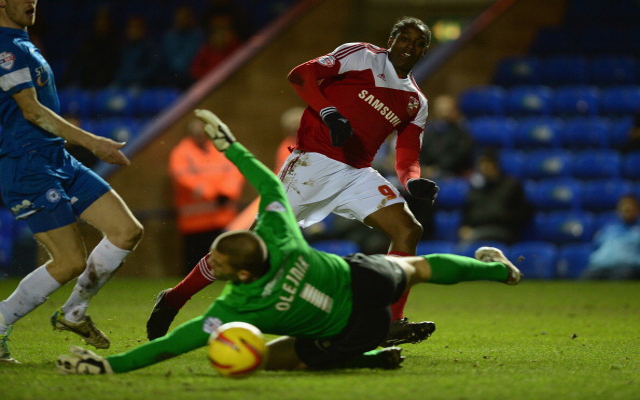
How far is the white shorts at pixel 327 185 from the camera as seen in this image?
6.99 meters

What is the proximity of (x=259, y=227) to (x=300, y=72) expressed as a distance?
65.6 inches

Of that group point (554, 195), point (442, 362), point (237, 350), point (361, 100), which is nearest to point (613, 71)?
point (554, 195)

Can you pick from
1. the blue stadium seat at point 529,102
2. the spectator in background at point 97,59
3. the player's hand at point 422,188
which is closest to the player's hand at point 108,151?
the player's hand at point 422,188

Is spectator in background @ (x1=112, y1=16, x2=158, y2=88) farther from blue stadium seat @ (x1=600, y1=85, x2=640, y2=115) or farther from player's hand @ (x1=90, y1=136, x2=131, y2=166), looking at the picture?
player's hand @ (x1=90, y1=136, x2=131, y2=166)

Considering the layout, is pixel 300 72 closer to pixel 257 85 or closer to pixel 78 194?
pixel 78 194

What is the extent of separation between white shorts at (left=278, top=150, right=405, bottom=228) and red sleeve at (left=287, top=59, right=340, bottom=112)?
17.6 inches

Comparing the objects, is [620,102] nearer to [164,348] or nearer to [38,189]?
[38,189]

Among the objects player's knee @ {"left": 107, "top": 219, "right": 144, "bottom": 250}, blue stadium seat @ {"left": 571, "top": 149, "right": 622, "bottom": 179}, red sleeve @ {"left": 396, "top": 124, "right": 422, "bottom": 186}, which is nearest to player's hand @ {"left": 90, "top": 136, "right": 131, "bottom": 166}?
player's knee @ {"left": 107, "top": 219, "right": 144, "bottom": 250}

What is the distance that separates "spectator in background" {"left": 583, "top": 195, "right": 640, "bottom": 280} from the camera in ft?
40.3

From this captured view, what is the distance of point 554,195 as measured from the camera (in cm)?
1318

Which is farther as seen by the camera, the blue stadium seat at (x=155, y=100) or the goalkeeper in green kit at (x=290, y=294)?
the blue stadium seat at (x=155, y=100)

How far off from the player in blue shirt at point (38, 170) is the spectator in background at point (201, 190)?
252 inches

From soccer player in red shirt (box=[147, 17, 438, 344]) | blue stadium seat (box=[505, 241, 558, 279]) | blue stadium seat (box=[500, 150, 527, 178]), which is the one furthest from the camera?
blue stadium seat (box=[500, 150, 527, 178])

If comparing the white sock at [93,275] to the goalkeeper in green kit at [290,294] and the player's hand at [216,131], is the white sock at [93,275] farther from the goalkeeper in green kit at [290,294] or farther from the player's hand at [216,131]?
the player's hand at [216,131]
